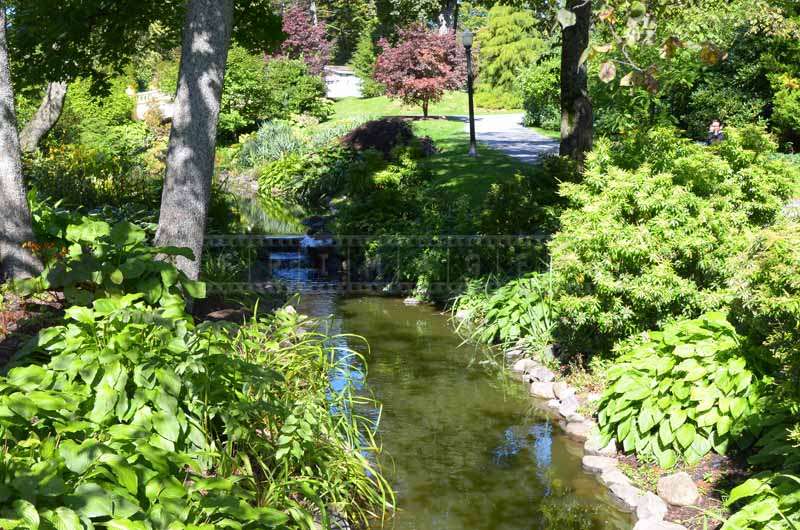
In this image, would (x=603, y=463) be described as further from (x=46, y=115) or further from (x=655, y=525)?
(x=46, y=115)

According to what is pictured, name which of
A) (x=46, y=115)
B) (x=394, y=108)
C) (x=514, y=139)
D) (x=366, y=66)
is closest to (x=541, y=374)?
(x=46, y=115)

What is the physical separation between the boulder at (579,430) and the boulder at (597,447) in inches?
7.0

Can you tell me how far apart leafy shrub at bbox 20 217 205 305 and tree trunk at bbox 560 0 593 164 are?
7447 mm

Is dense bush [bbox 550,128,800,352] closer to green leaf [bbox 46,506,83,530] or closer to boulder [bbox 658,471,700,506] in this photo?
boulder [bbox 658,471,700,506]

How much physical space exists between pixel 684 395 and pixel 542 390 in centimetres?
235

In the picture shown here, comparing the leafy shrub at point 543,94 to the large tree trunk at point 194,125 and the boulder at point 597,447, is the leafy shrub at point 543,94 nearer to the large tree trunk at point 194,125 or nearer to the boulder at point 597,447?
the large tree trunk at point 194,125

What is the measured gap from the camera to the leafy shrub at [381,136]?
854 inches

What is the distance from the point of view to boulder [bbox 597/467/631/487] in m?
6.02

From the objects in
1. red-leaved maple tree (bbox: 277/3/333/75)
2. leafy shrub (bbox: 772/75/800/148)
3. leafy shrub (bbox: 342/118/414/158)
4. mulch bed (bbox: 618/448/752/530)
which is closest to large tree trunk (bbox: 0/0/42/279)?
mulch bed (bbox: 618/448/752/530)

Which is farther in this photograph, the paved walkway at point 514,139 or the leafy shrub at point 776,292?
the paved walkway at point 514,139

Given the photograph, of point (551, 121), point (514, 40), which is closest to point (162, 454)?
point (551, 121)

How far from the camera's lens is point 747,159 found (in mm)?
7715

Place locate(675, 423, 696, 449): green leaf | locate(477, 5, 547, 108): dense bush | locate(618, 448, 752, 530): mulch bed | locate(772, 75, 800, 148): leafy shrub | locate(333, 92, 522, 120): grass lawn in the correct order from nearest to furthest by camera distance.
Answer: locate(618, 448, 752, 530): mulch bed, locate(675, 423, 696, 449): green leaf, locate(772, 75, 800, 148): leafy shrub, locate(333, 92, 522, 120): grass lawn, locate(477, 5, 547, 108): dense bush

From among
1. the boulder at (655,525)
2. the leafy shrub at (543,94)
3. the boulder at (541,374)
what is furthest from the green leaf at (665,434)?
the leafy shrub at (543,94)
